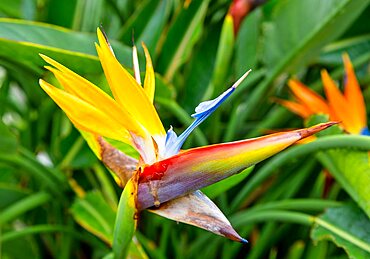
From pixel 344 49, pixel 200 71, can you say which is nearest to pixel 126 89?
pixel 200 71

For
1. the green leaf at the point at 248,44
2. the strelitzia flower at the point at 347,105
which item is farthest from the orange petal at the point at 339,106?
the green leaf at the point at 248,44

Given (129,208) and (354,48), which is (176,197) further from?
(354,48)

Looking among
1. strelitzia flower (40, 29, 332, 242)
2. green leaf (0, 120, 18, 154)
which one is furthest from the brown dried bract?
green leaf (0, 120, 18, 154)

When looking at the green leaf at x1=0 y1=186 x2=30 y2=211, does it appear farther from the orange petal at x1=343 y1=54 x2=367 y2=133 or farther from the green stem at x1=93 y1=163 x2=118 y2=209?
the orange petal at x1=343 y1=54 x2=367 y2=133

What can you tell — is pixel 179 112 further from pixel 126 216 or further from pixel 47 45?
pixel 126 216

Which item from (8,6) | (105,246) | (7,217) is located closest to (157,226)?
(105,246)

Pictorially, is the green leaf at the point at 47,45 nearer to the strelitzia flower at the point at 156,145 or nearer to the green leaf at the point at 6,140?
the green leaf at the point at 6,140
